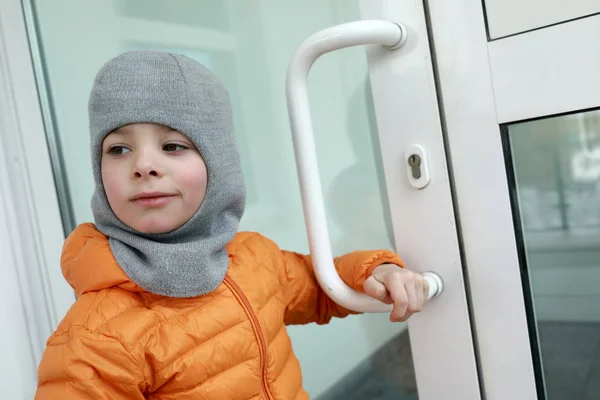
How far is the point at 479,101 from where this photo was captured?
0.70 m

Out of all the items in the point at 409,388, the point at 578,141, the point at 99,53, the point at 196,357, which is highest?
the point at 99,53

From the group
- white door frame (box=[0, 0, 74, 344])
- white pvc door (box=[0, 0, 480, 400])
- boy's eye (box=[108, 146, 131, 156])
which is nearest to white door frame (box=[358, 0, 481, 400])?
white pvc door (box=[0, 0, 480, 400])

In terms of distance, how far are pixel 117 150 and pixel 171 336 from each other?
9.5 inches

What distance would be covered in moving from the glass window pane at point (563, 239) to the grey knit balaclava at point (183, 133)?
388 millimetres

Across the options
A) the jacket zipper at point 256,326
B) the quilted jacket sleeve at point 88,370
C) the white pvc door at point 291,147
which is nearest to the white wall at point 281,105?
the white pvc door at point 291,147

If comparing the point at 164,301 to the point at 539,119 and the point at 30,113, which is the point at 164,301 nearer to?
the point at 539,119

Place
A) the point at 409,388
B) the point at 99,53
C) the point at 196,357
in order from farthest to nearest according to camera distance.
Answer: the point at 99,53, the point at 409,388, the point at 196,357

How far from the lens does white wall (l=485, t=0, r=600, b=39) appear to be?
2.01 feet

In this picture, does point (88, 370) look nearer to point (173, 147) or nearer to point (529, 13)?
point (173, 147)

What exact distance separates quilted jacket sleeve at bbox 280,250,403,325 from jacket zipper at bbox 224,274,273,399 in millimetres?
102

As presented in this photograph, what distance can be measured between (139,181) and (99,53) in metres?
0.66

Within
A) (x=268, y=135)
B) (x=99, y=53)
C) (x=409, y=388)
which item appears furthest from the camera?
(x=99, y=53)

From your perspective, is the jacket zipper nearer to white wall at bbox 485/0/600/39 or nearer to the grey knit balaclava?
the grey knit balaclava

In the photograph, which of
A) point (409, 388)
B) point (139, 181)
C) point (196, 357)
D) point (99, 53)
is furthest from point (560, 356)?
point (99, 53)
